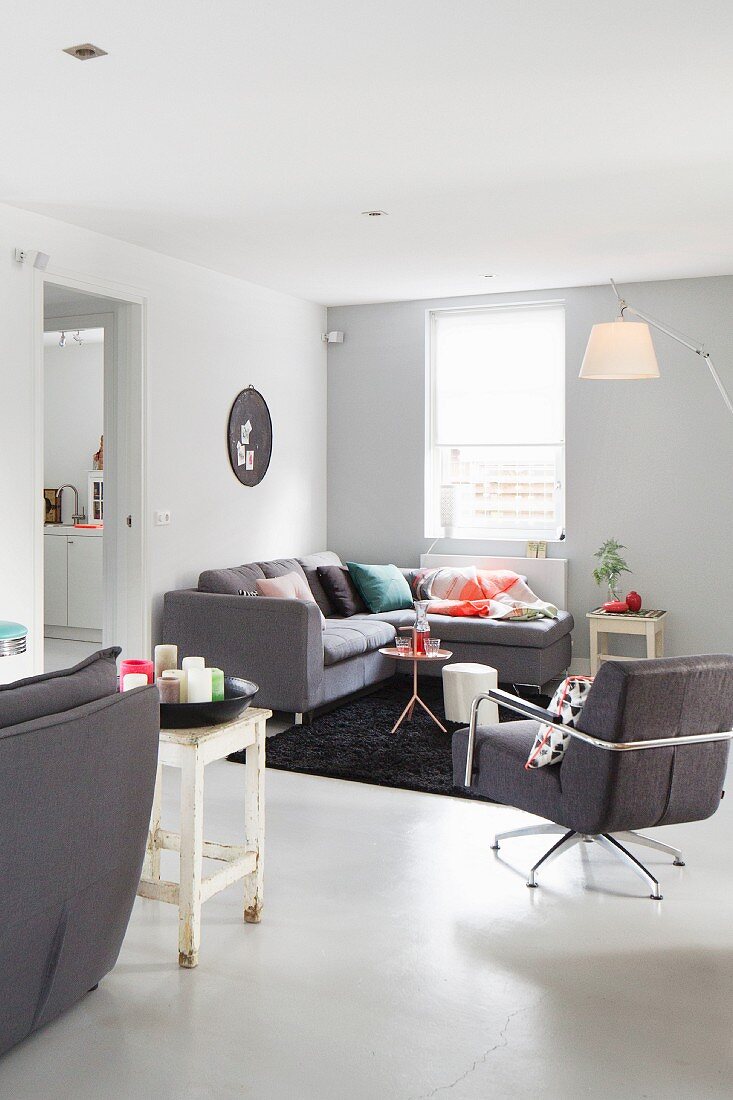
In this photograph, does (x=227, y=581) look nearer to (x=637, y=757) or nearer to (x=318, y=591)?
(x=318, y=591)

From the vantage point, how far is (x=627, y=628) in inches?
255

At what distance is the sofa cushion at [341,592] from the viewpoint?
6.89 m

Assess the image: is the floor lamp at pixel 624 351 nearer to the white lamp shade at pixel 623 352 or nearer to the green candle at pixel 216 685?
the white lamp shade at pixel 623 352

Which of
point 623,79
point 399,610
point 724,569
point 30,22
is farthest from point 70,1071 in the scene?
point 724,569

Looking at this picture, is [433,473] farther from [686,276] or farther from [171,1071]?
[171,1071]

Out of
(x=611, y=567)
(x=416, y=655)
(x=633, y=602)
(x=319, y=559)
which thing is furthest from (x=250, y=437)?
(x=633, y=602)

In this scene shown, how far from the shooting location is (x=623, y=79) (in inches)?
130

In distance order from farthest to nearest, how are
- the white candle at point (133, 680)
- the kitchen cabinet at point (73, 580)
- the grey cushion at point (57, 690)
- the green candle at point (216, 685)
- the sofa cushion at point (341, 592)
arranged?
the kitchen cabinet at point (73, 580)
the sofa cushion at point (341, 592)
the green candle at point (216, 685)
the white candle at point (133, 680)
the grey cushion at point (57, 690)

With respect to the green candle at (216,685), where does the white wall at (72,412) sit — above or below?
above

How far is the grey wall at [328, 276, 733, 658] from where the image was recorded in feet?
21.8

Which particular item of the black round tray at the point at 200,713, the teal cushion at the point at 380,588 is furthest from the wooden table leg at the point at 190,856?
the teal cushion at the point at 380,588

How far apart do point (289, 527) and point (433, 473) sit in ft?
3.92

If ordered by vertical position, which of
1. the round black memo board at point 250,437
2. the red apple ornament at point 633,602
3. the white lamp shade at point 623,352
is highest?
the white lamp shade at point 623,352

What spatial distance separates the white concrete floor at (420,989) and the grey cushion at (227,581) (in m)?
2.32
